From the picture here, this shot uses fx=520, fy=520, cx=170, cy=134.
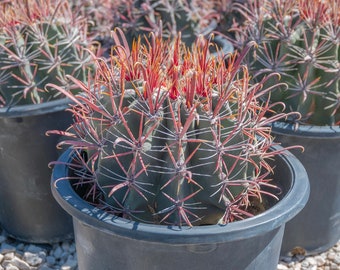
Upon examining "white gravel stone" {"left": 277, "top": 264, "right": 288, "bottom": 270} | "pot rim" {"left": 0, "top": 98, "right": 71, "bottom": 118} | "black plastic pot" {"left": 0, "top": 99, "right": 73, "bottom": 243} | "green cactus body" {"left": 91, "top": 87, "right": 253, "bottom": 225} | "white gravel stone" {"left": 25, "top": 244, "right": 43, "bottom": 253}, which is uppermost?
"green cactus body" {"left": 91, "top": 87, "right": 253, "bottom": 225}

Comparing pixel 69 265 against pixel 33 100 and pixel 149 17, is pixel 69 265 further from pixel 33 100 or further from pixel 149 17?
pixel 149 17

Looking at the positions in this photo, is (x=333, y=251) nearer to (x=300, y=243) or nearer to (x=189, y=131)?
(x=300, y=243)

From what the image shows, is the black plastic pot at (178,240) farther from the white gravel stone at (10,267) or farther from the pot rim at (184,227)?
the white gravel stone at (10,267)

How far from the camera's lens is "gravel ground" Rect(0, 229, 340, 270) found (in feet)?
6.27

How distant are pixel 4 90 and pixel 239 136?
101cm

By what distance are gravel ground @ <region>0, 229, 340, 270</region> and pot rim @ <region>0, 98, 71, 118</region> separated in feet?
1.86

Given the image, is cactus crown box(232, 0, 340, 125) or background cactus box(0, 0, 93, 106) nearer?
cactus crown box(232, 0, 340, 125)

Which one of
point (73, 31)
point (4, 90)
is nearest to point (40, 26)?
point (73, 31)

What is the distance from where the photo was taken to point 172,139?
3.82ft

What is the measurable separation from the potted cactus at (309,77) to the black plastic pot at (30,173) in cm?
73

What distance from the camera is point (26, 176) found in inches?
73.9

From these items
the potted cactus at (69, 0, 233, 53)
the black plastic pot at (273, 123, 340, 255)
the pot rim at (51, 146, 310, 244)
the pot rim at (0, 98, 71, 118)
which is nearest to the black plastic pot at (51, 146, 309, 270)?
the pot rim at (51, 146, 310, 244)

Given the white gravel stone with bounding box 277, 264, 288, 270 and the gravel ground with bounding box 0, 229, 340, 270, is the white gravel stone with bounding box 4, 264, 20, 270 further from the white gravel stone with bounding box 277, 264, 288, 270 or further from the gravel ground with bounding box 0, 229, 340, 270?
the white gravel stone with bounding box 277, 264, 288, 270

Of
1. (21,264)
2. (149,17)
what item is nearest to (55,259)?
(21,264)
